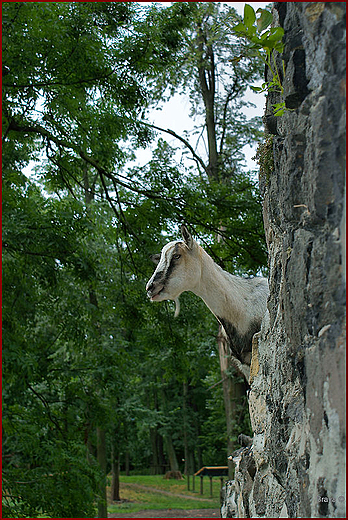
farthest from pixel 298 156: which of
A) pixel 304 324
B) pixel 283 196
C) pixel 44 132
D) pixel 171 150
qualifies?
pixel 171 150

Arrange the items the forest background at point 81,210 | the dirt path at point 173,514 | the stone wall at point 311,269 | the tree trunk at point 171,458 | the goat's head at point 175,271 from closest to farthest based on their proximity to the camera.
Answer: the stone wall at point 311,269, the goat's head at point 175,271, the forest background at point 81,210, the dirt path at point 173,514, the tree trunk at point 171,458

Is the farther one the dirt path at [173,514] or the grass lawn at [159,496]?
the grass lawn at [159,496]

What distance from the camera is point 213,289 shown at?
322cm

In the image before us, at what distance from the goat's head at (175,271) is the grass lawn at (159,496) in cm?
1281

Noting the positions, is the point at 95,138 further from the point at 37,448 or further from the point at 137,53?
the point at 37,448

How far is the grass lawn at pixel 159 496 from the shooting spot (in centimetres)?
1454

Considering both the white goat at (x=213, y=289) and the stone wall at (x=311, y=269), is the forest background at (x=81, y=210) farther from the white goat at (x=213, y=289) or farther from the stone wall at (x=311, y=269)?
the stone wall at (x=311, y=269)

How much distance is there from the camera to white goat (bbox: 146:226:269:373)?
9.86 ft

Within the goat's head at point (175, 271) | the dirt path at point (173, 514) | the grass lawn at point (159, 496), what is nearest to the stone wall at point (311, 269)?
the goat's head at point (175, 271)

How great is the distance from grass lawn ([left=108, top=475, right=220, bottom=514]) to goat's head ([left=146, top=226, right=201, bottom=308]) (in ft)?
42.0

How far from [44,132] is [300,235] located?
4.94 metres

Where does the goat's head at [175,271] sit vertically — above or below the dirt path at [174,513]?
above

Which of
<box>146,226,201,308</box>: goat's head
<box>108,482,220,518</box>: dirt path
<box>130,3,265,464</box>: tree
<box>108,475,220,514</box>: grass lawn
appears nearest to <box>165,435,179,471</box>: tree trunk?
<box>108,475,220,514</box>: grass lawn

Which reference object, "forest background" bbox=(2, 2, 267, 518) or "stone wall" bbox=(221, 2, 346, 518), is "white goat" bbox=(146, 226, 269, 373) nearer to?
"stone wall" bbox=(221, 2, 346, 518)
